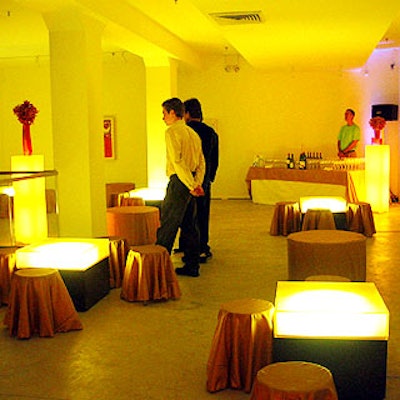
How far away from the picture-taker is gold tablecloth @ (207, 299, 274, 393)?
3.35 m

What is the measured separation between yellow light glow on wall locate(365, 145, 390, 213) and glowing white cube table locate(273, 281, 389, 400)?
7339 mm

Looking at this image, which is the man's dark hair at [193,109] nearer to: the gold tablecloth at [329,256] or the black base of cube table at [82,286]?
the gold tablecloth at [329,256]

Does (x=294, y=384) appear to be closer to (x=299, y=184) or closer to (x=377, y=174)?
(x=377, y=174)

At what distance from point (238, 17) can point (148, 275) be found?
3.11 meters

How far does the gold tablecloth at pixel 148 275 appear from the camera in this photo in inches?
199

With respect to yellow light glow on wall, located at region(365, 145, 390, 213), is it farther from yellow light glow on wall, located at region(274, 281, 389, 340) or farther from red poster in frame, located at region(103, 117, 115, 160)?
yellow light glow on wall, located at region(274, 281, 389, 340)

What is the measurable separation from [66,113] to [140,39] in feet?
7.68

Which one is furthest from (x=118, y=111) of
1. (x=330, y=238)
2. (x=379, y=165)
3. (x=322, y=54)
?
(x=330, y=238)

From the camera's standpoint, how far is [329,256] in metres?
5.02

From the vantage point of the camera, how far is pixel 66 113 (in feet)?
20.5

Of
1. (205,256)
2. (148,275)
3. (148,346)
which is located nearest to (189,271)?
(205,256)

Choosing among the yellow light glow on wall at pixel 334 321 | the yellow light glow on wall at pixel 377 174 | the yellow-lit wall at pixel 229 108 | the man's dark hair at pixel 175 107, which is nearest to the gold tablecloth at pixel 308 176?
the yellow light glow on wall at pixel 377 174

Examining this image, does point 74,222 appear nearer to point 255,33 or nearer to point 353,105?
point 255,33

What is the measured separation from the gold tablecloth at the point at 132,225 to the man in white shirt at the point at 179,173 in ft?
4.49
